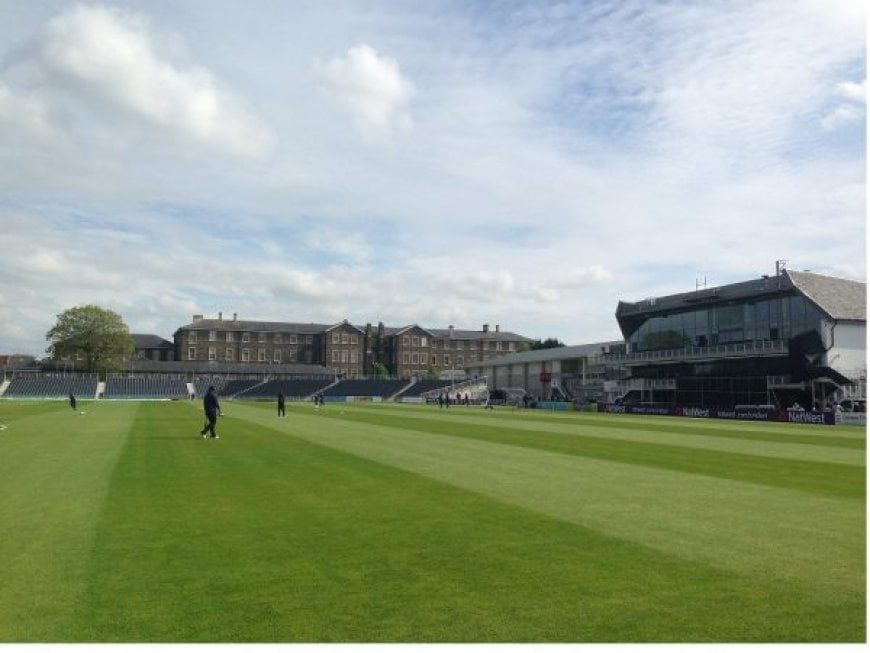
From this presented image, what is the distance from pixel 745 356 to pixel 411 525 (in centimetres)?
6639

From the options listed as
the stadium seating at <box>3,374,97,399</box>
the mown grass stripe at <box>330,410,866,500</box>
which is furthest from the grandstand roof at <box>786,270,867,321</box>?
the stadium seating at <box>3,374,97,399</box>

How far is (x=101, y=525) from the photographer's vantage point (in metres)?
11.0

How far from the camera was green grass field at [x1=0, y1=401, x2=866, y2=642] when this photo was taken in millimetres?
6645

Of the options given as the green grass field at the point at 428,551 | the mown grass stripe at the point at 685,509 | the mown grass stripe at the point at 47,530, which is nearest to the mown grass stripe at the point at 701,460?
the green grass field at the point at 428,551

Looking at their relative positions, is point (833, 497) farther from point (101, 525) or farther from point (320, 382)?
point (320, 382)

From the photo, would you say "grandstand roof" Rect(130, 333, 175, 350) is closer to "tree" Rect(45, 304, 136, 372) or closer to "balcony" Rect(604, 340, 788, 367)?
"tree" Rect(45, 304, 136, 372)

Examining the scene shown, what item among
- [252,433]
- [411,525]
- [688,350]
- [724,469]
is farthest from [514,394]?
[411,525]

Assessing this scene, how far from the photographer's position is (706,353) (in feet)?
246

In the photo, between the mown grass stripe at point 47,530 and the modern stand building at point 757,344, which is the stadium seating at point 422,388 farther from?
the mown grass stripe at point 47,530

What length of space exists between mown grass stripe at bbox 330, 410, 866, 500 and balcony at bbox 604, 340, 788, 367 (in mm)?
40372

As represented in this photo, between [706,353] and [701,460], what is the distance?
187 feet

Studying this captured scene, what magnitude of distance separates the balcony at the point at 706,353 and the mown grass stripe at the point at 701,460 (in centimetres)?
4037

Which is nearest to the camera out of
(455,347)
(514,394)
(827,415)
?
(827,415)

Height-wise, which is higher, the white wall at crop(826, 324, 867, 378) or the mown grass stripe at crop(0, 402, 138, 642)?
the white wall at crop(826, 324, 867, 378)
